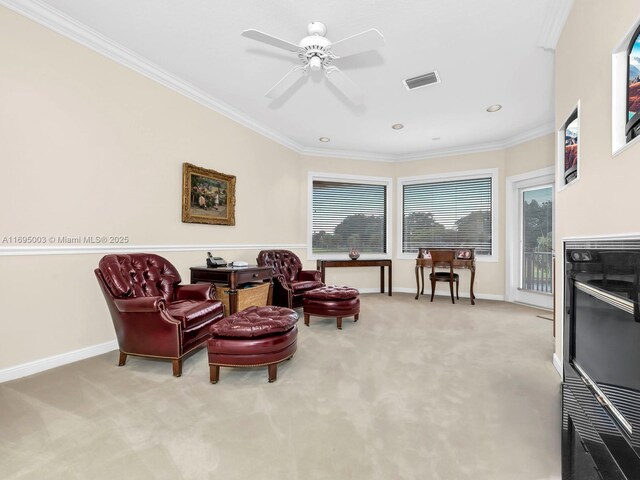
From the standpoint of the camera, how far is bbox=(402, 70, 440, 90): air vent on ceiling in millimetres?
3445

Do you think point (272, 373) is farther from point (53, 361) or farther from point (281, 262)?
point (281, 262)

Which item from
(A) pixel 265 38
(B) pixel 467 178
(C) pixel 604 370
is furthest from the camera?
(B) pixel 467 178

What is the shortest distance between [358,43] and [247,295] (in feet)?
9.33

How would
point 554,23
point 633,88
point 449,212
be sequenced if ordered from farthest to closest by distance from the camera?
point 449,212 → point 554,23 → point 633,88

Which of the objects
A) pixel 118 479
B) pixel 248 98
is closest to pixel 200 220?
pixel 248 98

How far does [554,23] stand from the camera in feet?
8.31

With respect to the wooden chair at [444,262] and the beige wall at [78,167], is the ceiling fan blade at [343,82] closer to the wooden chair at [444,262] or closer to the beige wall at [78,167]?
the beige wall at [78,167]

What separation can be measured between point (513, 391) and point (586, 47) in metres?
2.32

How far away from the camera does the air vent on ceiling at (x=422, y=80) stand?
3.45m

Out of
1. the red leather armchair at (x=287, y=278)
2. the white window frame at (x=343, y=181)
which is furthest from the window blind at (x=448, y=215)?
the red leather armchair at (x=287, y=278)

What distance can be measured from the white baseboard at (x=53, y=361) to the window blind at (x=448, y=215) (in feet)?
17.6

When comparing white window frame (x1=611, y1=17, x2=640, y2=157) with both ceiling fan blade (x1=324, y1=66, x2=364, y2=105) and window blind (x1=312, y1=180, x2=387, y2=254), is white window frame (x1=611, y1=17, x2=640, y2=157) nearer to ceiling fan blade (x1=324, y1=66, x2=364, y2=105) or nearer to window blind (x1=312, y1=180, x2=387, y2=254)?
ceiling fan blade (x1=324, y1=66, x2=364, y2=105)

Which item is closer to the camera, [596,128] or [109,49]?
[596,128]

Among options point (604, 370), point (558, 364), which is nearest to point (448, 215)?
point (558, 364)
